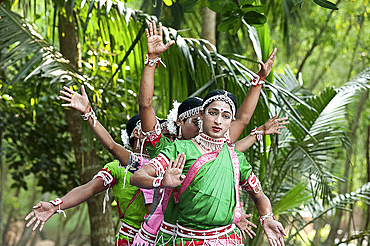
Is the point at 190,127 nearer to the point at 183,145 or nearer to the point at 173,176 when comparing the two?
the point at 183,145

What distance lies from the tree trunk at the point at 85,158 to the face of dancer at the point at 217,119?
257 cm

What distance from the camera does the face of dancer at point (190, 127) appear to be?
7.79ft

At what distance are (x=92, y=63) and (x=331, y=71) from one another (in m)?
8.40

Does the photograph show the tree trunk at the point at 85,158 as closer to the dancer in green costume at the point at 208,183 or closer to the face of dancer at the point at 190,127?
the face of dancer at the point at 190,127

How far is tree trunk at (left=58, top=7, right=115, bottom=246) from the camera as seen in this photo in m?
4.48

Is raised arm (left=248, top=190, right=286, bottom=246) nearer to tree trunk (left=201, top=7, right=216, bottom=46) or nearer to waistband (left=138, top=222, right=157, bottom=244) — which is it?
waistband (left=138, top=222, right=157, bottom=244)

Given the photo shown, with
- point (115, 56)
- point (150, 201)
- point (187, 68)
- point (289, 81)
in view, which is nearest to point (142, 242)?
point (150, 201)

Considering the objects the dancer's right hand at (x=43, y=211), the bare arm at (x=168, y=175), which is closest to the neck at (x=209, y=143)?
the bare arm at (x=168, y=175)

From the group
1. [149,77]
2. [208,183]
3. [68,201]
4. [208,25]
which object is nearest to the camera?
[208,183]

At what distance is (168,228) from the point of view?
7.21 feet

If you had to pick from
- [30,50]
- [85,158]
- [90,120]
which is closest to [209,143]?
[90,120]

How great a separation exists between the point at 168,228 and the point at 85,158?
255cm

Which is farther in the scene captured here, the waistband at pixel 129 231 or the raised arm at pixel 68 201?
the waistband at pixel 129 231

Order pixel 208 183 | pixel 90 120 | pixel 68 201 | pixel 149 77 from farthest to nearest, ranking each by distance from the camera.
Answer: pixel 68 201
pixel 90 120
pixel 149 77
pixel 208 183
